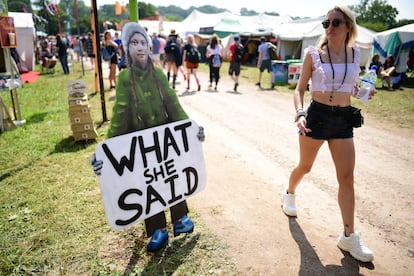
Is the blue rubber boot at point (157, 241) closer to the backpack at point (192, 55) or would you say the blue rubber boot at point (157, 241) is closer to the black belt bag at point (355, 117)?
the black belt bag at point (355, 117)

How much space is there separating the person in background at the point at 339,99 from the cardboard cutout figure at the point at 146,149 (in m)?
1.03

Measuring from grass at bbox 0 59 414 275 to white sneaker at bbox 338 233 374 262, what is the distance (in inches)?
40.1

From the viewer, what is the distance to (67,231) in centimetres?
285

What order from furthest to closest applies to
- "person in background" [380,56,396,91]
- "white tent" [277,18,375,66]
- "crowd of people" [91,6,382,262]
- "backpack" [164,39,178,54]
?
"white tent" [277,18,375,66] < "person in background" [380,56,396,91] < "backpack" [164,39,178,54] < "crowd of people" [91,6,382,262]

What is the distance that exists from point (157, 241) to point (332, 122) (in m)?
1.81

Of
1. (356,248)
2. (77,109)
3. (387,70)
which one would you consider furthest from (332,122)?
(387,70)

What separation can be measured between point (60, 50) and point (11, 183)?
482 inches

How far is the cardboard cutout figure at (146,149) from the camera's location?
2096 millimetres

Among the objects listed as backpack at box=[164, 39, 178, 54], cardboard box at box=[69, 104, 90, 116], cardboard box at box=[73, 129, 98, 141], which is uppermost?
backpack at box=[164, 39, 178, 54]

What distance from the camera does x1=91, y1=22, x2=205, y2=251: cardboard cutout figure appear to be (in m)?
2.10

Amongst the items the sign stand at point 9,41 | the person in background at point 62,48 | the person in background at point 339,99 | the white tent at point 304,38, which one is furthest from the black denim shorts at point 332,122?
the white tent at point 304,38

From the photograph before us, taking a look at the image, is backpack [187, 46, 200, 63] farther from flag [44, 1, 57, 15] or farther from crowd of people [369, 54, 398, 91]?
flag [44, 1, 57, 15]

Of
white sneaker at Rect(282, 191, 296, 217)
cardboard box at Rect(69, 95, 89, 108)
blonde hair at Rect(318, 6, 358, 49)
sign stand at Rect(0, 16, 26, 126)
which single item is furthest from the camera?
sign stand at Rect(0, 16, 26, 126)

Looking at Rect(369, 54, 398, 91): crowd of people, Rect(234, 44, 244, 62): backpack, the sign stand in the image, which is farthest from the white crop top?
Rect(369, 54, 398, 91): crowd of people
